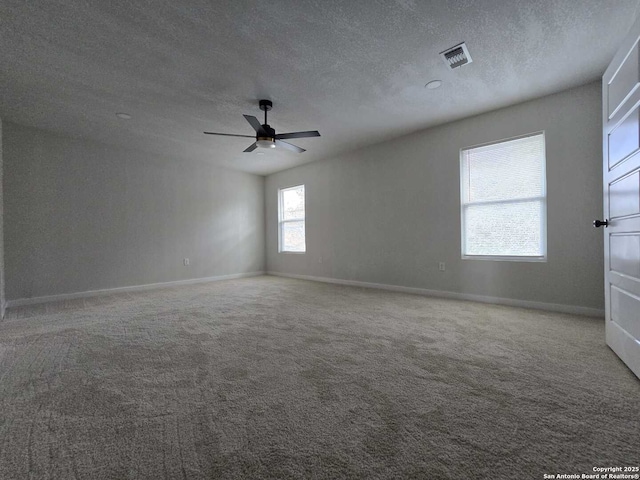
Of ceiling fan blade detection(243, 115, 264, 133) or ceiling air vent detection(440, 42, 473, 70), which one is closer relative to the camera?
ceiling air vent detection(440, 42, 473, 70)

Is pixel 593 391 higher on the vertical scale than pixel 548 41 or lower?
lower

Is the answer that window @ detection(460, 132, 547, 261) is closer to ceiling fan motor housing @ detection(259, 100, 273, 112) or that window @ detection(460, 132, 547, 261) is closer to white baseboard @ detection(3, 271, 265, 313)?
ceiling fan motor housing @ detection(259, 100, 273, 112)

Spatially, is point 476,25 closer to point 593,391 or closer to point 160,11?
point 160,11

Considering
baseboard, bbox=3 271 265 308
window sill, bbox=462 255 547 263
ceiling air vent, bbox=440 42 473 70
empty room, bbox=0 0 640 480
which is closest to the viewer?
empty room, bbox=0 0 640 480

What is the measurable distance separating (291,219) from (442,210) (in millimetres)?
3578

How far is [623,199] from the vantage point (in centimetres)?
200

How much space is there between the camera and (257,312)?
3584 millimetres

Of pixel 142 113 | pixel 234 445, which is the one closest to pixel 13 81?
pixel 142 113

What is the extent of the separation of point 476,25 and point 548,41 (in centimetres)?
77

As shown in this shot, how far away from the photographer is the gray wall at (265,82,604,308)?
10.7ft

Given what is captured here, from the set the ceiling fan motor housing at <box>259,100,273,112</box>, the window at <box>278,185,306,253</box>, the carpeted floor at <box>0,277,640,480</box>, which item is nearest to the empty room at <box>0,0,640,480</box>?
the carpeted floor at <box>0,277,640,480</box>

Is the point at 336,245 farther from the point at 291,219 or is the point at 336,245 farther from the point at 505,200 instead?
the point at 505,200

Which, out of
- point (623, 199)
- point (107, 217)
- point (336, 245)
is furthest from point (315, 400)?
point (107, 217)

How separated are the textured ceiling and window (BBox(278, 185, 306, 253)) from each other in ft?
8.77
